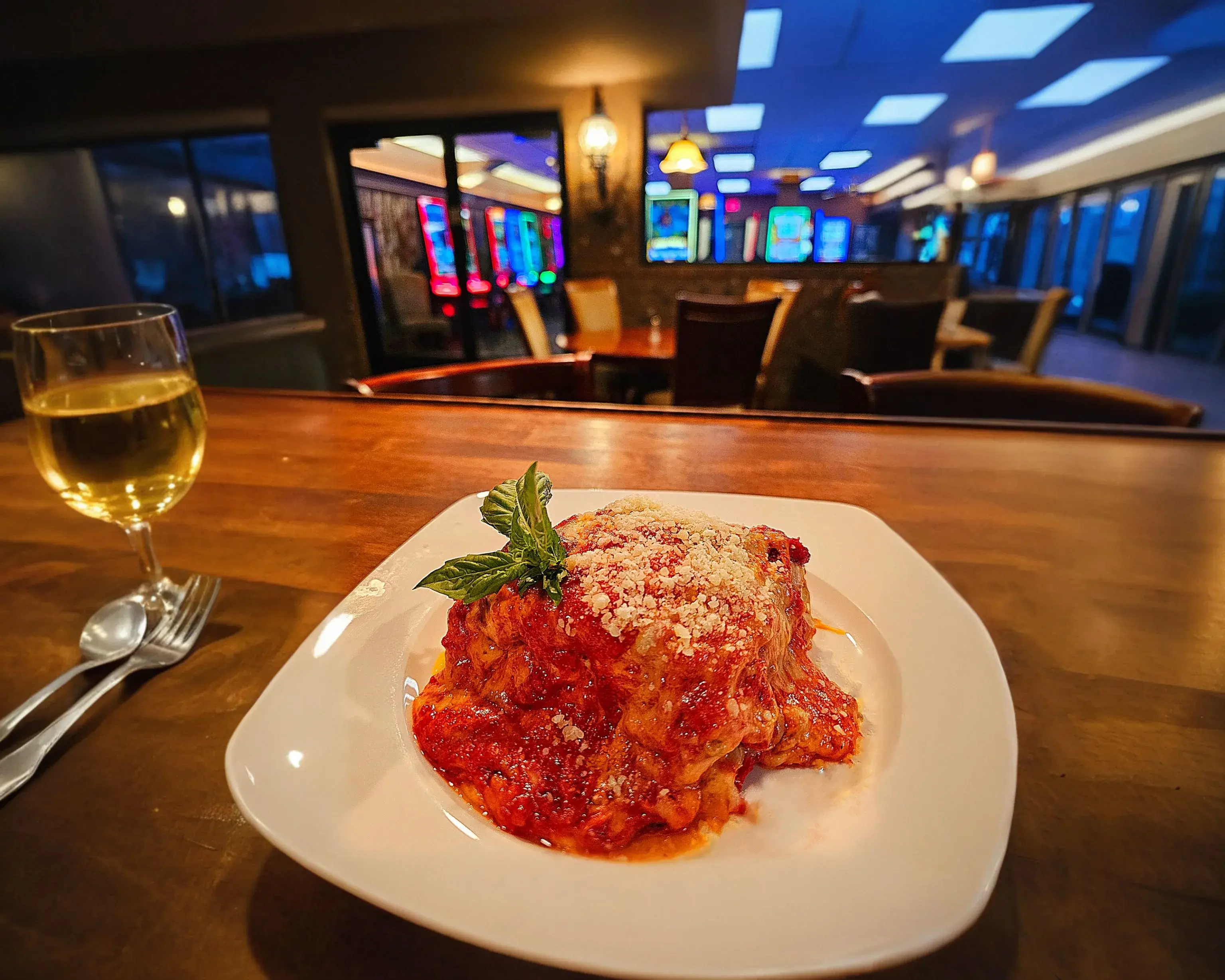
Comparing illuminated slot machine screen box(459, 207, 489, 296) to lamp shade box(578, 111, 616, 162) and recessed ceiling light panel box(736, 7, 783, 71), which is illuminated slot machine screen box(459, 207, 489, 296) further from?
recessed ceiling light panel box(736, 7, 783, 71)

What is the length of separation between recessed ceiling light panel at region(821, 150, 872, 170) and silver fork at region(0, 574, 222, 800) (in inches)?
343

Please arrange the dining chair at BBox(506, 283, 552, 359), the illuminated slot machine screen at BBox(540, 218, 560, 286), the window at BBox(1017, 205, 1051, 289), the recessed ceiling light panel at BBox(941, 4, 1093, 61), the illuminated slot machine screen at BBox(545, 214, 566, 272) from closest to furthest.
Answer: the dining chair at BBox(506, 283, 552, 359)
the recessed ceiling light panel at BBox(941, 4, 1093, 61)
the illuminated slot machine screen at BBox(545, 214, 566, 272)
the illuminated slot machine screen at BBox(540, 218, 560, 286)
the window at BBox(1017, 205, 1051, 289)

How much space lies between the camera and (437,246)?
7602mm

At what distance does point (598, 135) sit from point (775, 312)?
371 centimetres

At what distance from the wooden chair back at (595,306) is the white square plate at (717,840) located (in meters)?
4.89

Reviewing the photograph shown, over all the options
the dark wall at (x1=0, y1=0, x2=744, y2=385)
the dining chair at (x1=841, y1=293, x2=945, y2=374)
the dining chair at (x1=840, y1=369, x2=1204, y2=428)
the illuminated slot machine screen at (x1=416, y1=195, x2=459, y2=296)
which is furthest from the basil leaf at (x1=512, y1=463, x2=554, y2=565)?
the illuminated slot machine screen at (x1=416, y1=195, x2=459, y2=296)

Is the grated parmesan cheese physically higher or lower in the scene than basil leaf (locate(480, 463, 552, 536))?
lower

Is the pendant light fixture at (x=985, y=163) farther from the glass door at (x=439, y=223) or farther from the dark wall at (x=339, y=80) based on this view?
the glass door at (x=439, y=223)

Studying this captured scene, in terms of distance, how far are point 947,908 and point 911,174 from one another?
395 inches

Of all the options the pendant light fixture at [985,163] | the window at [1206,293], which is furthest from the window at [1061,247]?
the pendant light fixture at [985,163]

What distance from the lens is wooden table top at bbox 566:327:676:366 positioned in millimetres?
3830

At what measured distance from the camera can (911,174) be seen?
27.8 feet

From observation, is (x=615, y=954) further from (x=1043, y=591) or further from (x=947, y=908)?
(x=1043, y=591)

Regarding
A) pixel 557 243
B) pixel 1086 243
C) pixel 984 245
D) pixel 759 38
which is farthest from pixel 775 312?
pixel 1086 243
